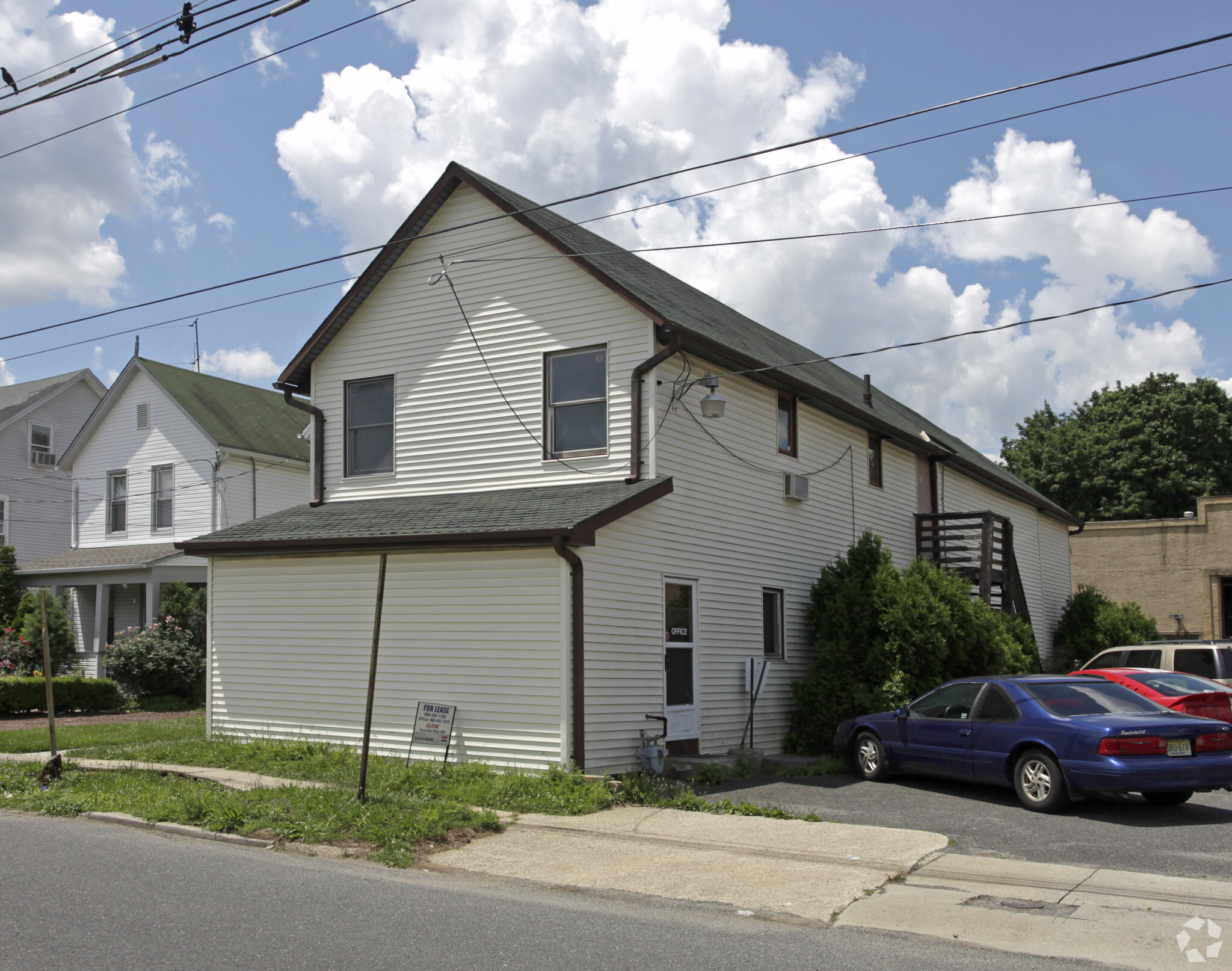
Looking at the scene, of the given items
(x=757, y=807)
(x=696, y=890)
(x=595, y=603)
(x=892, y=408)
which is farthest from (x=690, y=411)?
(x=892, y=408)

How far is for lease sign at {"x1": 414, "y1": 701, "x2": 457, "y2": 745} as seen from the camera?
12.9 metres

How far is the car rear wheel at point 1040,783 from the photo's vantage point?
10.7 m

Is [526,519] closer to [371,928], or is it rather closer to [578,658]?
[578,658]

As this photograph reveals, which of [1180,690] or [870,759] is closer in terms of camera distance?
[870,759]

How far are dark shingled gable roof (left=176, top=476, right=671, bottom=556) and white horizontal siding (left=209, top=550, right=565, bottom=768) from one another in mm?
388

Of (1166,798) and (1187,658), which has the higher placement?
(1187,658)

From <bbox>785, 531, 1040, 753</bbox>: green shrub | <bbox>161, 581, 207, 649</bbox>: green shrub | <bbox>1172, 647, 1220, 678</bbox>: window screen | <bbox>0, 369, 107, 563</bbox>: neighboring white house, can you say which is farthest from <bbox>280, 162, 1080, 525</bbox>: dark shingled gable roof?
<bbox>0, 369, 107, 563</bbox>: neighboring white house

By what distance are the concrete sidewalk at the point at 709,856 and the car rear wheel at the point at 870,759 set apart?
9.73 ft

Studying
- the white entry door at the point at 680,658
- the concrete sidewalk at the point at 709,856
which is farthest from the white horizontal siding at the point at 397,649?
the white entry door at the point at 680,658

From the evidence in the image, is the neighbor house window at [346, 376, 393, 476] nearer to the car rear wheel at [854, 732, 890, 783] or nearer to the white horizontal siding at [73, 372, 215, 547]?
the car rear wheel at [854, 732, 890, 783]

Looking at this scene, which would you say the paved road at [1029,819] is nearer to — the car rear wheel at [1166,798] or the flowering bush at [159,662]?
the car rear wheel at [1166,798]

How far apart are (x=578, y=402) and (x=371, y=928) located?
9.01 metres

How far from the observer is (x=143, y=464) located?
30.3 m

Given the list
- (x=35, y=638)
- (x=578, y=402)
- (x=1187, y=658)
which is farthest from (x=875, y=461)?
(x=35, y=638)
